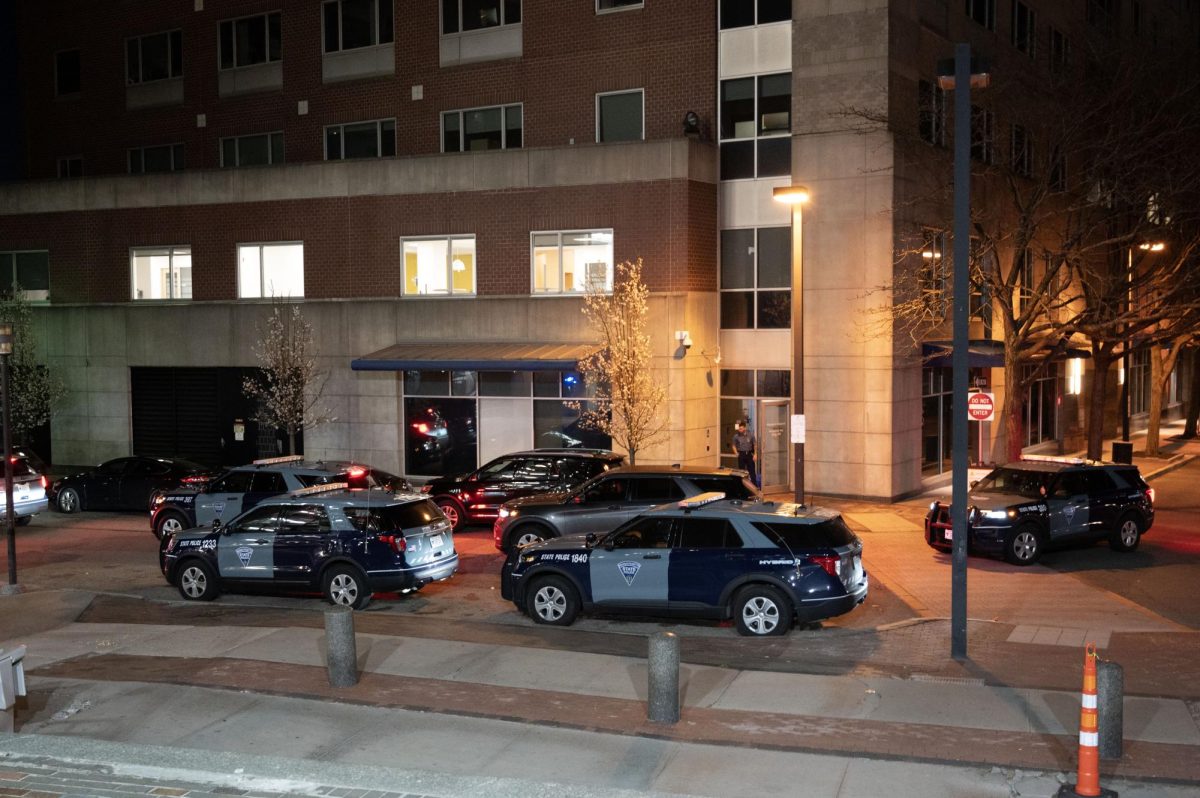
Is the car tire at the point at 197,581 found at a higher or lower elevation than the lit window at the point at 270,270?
lower

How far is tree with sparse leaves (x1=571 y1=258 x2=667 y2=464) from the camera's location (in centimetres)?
2541

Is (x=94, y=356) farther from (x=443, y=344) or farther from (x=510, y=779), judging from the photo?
(x=510, y=779)

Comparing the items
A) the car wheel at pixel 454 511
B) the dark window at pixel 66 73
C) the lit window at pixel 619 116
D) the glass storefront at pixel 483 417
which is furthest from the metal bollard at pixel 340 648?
the dark window at pixel 66 73

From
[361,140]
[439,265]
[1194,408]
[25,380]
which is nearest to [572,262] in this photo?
[439,265]

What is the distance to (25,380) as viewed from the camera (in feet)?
109

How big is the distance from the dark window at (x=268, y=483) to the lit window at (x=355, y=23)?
1614cm

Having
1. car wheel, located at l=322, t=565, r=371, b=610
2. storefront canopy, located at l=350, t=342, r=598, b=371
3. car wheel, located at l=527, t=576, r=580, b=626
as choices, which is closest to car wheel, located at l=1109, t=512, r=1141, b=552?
car wheel, located at l=527, t=576, r=580, b=626

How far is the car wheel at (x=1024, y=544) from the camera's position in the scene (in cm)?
1930

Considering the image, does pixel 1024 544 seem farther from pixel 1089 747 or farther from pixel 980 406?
pixel 1089 747

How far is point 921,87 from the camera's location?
2808cm

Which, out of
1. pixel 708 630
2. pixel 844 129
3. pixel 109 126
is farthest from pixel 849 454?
Result: pixel 109 126

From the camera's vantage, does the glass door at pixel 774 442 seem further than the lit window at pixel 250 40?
No

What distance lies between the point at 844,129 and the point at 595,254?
658 cm

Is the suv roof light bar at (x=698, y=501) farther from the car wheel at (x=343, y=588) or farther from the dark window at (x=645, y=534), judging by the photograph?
the car wheel at (x=343, y=588)
